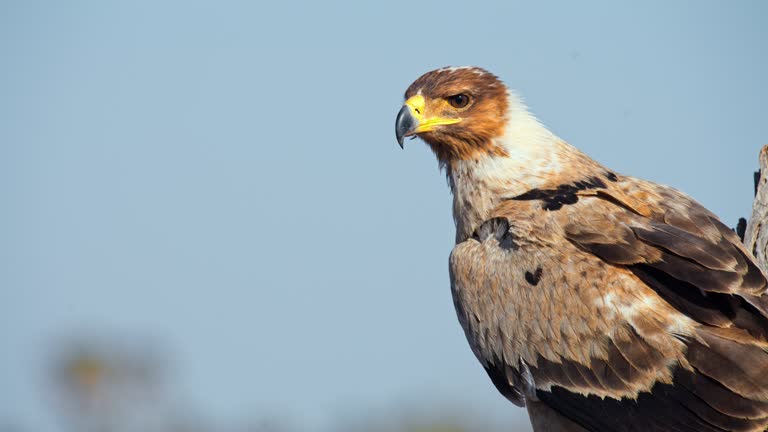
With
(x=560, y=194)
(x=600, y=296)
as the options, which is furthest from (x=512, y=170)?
(x=600, y=296)

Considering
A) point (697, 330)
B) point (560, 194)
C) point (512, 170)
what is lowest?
point (697, 330)

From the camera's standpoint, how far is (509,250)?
7.23m

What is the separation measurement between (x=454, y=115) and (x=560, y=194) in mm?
1096

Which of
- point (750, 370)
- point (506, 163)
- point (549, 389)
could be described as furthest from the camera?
point (506, 163)

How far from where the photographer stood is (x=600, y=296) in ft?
22.0

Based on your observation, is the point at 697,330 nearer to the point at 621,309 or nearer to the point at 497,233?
the point at 621,309

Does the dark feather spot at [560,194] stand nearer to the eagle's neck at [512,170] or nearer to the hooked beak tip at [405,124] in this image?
the eagle's neck at [512,170]

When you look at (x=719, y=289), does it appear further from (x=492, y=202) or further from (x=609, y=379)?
(x=492, y=202)

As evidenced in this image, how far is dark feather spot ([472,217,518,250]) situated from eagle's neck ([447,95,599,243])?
12 cm

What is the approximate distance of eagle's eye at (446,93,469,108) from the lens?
8262 mm

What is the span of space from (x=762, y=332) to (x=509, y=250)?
162 centimetres

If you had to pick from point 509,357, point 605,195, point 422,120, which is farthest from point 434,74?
point 509,357

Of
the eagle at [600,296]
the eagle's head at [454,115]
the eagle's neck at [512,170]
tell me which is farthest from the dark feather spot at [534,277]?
the eagle's head at [454,115]

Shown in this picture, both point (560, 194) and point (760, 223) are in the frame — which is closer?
point (560, 194)
